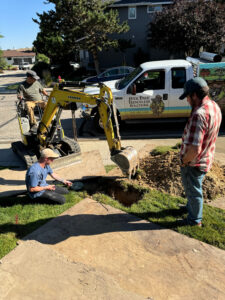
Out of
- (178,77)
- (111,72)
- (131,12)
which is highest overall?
(131,12)

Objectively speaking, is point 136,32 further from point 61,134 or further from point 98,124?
point 61,134

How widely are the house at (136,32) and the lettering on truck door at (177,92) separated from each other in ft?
61.9

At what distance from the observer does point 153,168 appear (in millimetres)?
5625

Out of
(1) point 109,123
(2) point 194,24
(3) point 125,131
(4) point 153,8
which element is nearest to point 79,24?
(2) point 194,24

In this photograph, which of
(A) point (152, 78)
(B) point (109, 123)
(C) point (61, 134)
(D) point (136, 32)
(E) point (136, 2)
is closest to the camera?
(B) point (109, 123)

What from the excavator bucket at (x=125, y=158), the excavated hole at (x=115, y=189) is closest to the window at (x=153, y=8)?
the excavated hole at (x=115, y=189)

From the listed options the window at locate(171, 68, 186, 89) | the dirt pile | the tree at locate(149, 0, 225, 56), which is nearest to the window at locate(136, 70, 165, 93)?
the window at locate(171, 68, 186, 89)

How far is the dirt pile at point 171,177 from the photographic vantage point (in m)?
4.81

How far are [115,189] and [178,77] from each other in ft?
16.1

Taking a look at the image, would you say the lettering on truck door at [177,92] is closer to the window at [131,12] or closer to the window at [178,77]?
the window at [178,77]

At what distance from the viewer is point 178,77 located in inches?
322

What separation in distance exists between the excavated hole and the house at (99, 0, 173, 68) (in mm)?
22556

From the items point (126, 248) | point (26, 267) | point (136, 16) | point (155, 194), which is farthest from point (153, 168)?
point (136, 16)

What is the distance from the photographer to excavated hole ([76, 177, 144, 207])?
5.06m
